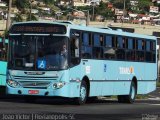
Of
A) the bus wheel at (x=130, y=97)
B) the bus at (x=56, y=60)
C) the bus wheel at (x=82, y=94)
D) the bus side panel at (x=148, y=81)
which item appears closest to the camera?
the bus at (x=56, y=60)

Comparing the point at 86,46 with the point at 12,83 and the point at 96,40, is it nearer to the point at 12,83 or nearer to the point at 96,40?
the point at 96,40

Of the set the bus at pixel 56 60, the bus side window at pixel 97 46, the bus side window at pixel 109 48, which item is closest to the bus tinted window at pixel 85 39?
the bus at pixel 56 60

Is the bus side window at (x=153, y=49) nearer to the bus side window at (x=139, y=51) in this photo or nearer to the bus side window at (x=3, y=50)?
the bus side window at (x=139, y=51)

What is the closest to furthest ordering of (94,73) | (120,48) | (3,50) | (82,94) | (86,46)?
(82,94)
(86,46)
(94,73)
(3,50)
(120,48)

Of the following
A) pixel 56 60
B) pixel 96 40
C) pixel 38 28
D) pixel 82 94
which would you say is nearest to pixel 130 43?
pixel 96 40

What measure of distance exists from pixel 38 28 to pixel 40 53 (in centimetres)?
104

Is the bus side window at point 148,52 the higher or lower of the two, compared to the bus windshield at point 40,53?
lower

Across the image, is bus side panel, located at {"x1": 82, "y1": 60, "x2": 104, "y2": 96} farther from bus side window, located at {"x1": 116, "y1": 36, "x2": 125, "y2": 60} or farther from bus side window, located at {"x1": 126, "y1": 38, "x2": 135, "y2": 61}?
bus side window, located at {"x1": 126, "y1": 38, "x2": 135, "y2": 61}

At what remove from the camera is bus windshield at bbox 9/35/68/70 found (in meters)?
23.6

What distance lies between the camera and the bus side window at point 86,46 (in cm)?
2483

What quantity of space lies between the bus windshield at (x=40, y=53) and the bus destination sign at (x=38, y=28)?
0.22 meters

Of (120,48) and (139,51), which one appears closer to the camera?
(120,48)

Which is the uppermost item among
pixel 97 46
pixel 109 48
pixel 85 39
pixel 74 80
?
pixel 85 39

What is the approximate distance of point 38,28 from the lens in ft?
79.4
